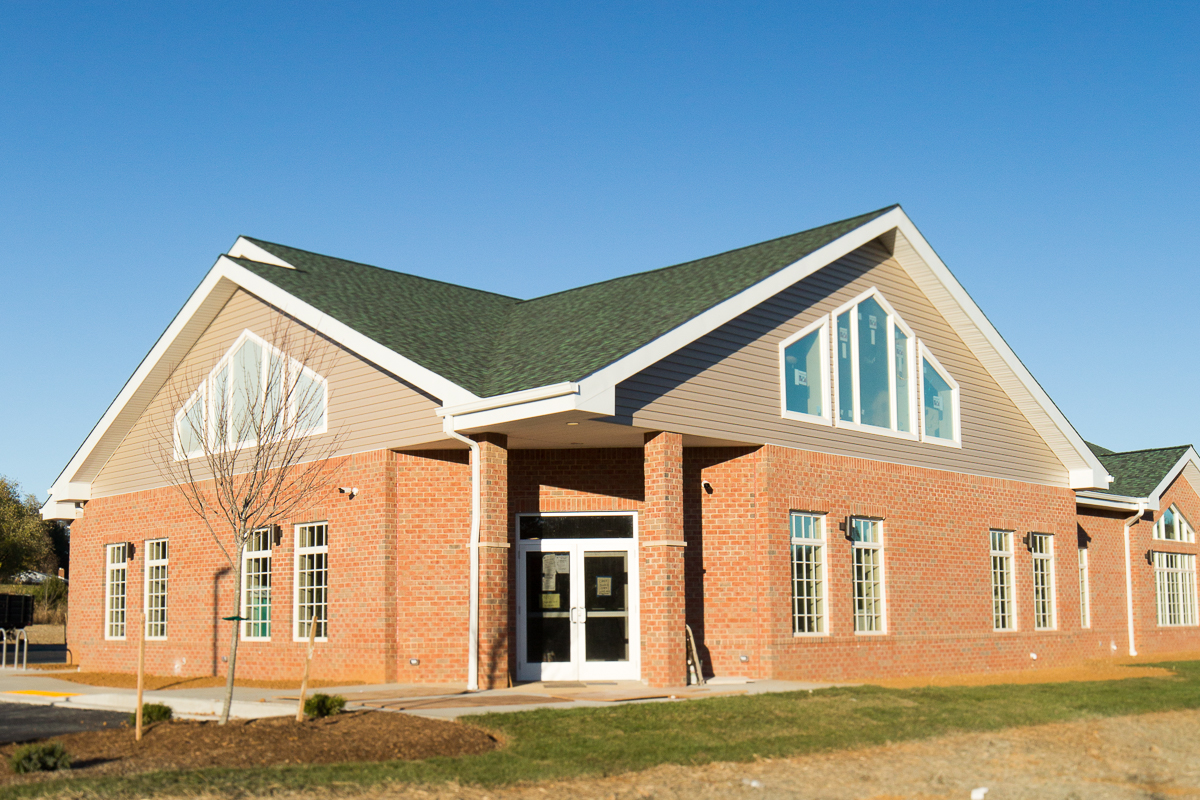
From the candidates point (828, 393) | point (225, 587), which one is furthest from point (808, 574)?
point (225, 587)

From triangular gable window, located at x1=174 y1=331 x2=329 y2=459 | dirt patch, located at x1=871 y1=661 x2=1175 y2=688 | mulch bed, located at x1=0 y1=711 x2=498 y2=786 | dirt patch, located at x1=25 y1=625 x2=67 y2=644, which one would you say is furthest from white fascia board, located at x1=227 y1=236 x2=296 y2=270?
dirt patch, located at x1=25 y1=625 x2=67 y2=644

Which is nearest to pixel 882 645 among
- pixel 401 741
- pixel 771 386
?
pixel 771 386

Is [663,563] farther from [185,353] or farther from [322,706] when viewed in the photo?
[185,353]

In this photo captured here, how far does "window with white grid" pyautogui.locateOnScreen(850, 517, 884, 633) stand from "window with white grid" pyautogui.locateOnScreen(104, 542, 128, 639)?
14.0 meters

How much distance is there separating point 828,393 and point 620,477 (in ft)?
12.6

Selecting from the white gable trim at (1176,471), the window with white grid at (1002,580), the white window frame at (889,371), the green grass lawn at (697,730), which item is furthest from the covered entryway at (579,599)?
the white gable trim at (1176,471)

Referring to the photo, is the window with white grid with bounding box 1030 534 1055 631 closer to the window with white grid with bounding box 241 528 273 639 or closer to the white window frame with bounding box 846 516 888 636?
the white window frame with bounding box 846 516 888 636

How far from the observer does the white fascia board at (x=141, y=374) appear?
1998cm

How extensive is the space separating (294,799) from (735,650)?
390 inches

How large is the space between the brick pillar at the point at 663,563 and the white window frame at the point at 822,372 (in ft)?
8.71

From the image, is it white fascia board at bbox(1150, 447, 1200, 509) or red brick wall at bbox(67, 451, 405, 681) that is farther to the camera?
white fascia board at bbox(1150, 447, 1200, 509)

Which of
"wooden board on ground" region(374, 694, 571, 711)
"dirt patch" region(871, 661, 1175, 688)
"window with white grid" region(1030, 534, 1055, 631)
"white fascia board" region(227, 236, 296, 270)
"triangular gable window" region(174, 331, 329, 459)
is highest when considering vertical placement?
"white fascia board" region(227, 236, 296, 270)

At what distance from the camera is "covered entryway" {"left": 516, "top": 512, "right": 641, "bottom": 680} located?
1717cm

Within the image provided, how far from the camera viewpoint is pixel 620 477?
1756 cm
